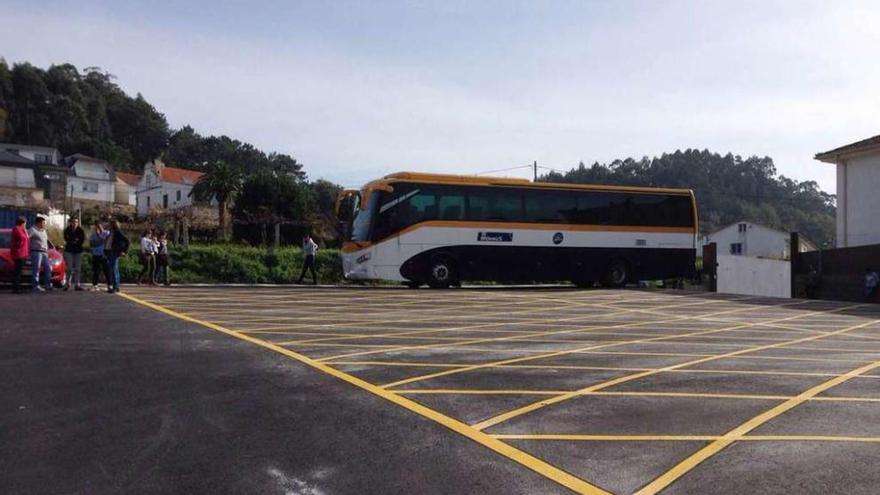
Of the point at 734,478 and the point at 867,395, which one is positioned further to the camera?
the point at 867,395

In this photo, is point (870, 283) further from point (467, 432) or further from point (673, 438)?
point (467, 432)

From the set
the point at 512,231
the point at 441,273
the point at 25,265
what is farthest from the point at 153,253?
the point at 512,231

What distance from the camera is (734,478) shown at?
4.84 metres

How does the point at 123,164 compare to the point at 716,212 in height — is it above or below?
above

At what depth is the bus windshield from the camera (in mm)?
21562

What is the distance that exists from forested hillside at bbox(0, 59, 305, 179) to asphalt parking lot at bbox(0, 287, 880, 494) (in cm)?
10397

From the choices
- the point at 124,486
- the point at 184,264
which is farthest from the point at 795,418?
the point at 184,264

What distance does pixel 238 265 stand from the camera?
30.8 m

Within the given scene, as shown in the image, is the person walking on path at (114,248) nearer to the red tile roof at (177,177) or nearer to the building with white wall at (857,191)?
the building with white wall at (857,191)

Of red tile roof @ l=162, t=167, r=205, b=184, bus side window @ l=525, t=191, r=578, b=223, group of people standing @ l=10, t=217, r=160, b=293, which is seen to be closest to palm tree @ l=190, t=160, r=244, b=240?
red tile roof @ l=162, t=167, r=205, b=184

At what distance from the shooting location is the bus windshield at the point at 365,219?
21.6 meters

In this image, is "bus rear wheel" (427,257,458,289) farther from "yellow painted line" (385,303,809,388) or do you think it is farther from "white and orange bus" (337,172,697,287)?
"yellow painted line" (385,303,809,388)

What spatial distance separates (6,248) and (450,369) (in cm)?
1298

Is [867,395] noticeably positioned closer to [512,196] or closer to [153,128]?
[512,196]
